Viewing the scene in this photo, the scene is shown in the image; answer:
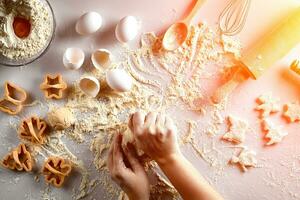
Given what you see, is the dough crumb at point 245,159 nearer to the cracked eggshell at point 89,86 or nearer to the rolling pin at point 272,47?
the rolling pin at point 272,47

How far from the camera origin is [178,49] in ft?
3.67

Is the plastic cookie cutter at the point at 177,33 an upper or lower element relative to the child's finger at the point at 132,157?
upper

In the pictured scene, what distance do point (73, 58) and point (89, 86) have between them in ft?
0.25

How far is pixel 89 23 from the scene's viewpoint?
1073 mm

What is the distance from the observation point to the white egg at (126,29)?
1075 millimetres

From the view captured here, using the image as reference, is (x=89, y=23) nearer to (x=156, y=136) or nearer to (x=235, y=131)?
(x=156, y=136)

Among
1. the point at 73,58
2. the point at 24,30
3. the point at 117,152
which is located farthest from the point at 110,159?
the point at 24,30

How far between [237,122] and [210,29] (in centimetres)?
23

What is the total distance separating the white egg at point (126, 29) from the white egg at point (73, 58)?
0.10 metres

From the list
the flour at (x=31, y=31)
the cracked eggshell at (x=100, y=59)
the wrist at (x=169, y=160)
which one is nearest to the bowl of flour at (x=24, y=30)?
the flour at (x=31, y=31)

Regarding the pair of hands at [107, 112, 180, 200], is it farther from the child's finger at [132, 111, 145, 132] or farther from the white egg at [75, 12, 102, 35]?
the white egg at [75, 12, 102, 35]

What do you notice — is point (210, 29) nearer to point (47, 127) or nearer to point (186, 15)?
point (186, 15)

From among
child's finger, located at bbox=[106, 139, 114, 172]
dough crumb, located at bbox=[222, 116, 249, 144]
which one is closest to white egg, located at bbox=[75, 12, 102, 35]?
child's finger, located at bbox=[106, 139, 114, 172]

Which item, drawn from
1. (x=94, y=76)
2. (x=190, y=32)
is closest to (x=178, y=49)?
(x=190, y=32)
